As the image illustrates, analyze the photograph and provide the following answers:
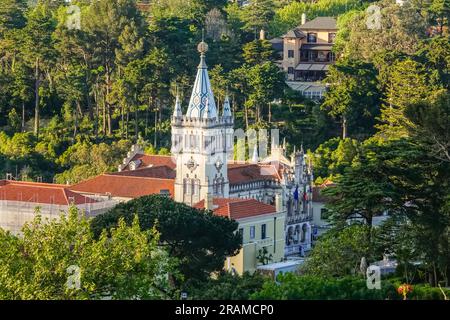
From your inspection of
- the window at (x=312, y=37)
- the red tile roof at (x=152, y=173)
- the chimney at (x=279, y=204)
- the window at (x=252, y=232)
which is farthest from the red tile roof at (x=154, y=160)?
the window at (x=312, y=37)

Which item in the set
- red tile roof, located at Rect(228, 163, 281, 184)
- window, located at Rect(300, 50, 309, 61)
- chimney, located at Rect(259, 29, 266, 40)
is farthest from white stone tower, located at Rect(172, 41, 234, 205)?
window, located at Rect(300, 50, 309, 61)

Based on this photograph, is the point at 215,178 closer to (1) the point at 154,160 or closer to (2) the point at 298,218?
(2) the point at 298,218

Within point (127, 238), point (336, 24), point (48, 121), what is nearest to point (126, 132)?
point (48, 121)

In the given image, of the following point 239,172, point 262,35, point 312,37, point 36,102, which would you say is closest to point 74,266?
point 239,172

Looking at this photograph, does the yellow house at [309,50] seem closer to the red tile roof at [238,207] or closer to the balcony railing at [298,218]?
the balcony railing at [298,218]

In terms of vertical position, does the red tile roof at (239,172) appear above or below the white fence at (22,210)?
above
